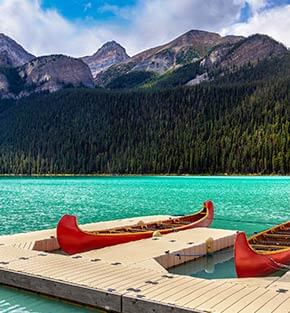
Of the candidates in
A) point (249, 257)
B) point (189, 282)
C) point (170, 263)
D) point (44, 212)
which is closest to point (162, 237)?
point (170, 263)

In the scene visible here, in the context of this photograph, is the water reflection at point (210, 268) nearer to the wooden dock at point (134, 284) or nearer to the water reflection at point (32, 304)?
the wooden dock at point (134, 284)

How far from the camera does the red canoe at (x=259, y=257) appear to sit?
13062 mm

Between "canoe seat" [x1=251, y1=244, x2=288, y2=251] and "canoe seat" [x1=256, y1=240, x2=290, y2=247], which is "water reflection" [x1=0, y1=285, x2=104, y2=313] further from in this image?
"canoe seat" [x1=256, y1=240, x2=290, y2=247]

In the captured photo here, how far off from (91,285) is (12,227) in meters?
20.4

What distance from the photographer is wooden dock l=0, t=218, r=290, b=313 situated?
31.0ft

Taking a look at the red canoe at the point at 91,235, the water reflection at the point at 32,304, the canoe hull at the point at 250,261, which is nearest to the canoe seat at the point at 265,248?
the canoe hull at the point at 250,261

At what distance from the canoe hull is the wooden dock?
77 centimetres

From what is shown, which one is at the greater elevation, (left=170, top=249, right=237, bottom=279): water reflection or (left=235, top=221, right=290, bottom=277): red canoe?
(left=235, top=221, right=290, bottom=277): red canoe

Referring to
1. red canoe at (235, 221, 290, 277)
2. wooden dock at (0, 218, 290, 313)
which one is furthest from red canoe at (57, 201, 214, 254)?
red canoe at (235, 221, 290, 277)

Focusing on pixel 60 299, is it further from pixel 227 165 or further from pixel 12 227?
pixel 227 165

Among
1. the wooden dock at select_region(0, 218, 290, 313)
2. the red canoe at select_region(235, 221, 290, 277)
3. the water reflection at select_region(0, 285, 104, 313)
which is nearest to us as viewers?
the wooden dock at select_region(0, 218, 290, 313)

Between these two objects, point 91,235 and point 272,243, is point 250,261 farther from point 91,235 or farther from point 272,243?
point 91,235

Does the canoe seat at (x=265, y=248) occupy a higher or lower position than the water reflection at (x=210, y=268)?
higher

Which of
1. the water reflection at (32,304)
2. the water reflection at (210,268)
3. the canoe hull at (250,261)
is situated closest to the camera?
the water reflection at (32,304)
